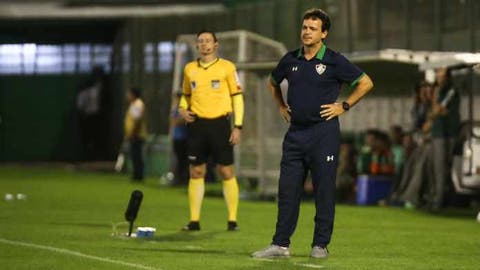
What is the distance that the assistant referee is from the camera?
15.3m

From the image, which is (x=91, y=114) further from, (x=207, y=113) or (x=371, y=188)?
(x=207, y=113)

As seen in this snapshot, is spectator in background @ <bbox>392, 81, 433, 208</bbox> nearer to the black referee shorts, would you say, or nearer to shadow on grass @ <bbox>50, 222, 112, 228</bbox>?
the black referee shorts

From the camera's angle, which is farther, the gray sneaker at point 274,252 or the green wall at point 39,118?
the green wall at point 39,118

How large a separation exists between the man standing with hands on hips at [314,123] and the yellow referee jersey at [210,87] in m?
3.28

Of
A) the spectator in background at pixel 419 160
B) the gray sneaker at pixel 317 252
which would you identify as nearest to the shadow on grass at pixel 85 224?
the gray sneaker at pixel 317 252

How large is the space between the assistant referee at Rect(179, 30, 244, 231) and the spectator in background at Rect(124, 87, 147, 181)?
44.9ft

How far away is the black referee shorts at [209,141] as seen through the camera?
604 inches

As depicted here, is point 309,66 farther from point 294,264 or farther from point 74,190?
point 74,190

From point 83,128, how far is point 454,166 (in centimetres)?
2021

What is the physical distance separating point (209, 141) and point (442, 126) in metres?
5.95

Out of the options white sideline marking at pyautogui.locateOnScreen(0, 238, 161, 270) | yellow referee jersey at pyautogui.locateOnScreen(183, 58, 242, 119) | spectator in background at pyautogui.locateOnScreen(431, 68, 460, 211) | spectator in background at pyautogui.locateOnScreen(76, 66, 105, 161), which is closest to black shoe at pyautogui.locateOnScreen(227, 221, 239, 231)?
yellow referee jersey at pyautogui.locateOnScreen(183, 58, 242, 119)

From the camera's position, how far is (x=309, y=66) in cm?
1186

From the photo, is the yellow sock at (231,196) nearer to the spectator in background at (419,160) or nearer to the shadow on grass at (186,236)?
the shadow on grass at (186,236)

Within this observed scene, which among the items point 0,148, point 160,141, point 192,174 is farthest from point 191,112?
point 0,148
